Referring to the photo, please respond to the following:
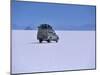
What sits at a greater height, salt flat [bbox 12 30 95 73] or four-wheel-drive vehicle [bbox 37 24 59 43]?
four-wheel-drive vehicle [bbox 37 24 59 43]

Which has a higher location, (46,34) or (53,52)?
(46,34)

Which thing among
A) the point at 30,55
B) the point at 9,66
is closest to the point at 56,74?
the point at 30,55

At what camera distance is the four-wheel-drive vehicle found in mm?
2346

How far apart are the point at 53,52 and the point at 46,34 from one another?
8.2 inches

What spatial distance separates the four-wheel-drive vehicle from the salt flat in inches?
1.6

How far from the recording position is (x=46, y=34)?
7.80 ft

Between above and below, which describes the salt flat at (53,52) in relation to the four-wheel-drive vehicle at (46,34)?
below

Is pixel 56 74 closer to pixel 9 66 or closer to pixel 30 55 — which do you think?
pixel 30 55

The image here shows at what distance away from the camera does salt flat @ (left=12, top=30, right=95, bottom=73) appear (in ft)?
7.44

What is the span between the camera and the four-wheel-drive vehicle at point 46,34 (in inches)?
92.4

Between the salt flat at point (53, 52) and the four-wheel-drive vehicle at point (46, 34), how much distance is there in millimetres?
40

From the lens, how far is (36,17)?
7.65 ft

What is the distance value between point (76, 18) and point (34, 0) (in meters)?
0.52

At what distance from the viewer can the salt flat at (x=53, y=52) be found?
7.44ft
